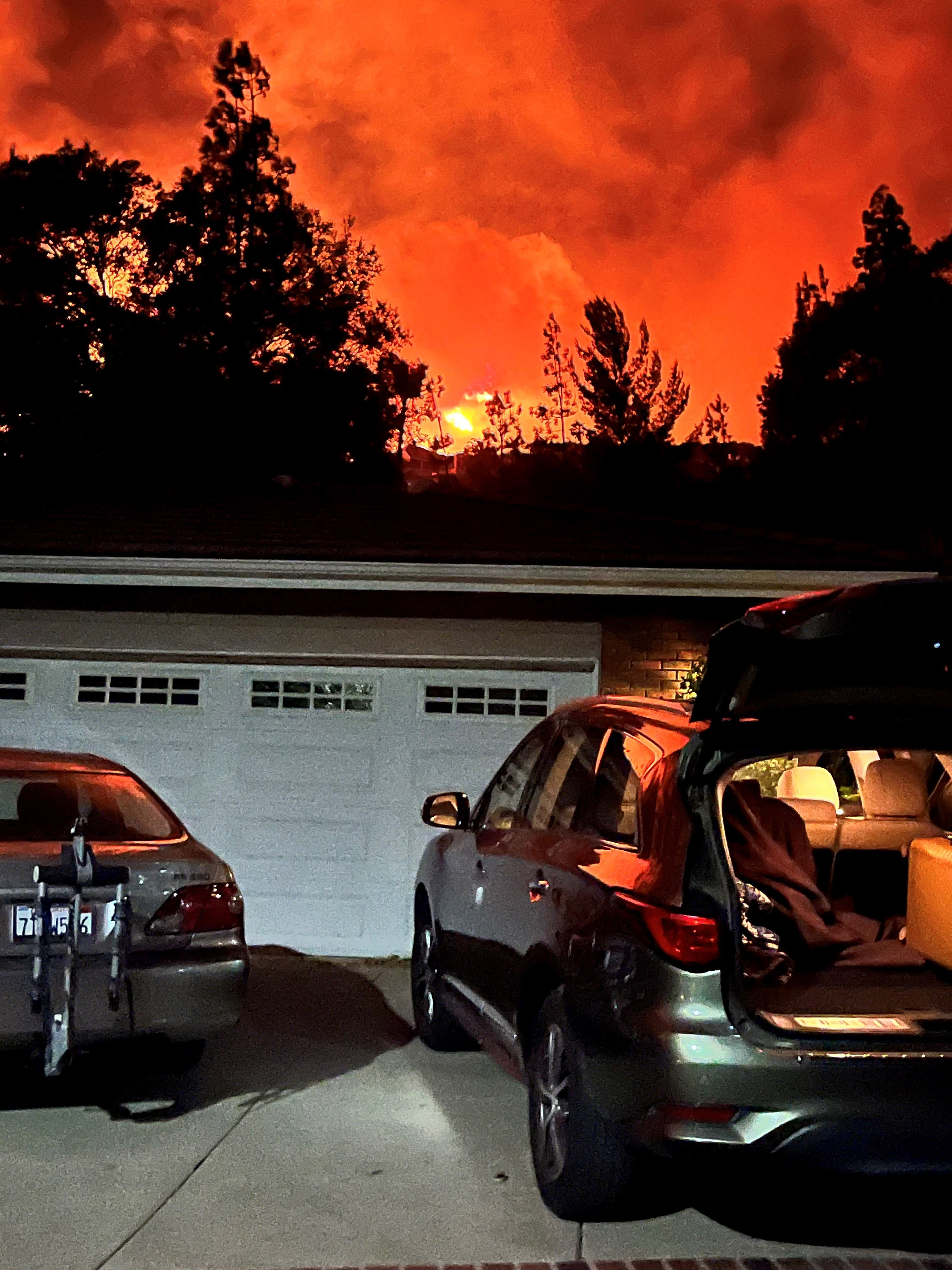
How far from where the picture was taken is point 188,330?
102ft

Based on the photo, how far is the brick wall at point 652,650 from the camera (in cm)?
1038

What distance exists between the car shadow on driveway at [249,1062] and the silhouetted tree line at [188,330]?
20818 mm

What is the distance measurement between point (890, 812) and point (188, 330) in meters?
26.5

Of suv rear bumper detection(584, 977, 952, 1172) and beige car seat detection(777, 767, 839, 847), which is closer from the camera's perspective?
suv rear bumper detection(584, 977, 952, 1172)

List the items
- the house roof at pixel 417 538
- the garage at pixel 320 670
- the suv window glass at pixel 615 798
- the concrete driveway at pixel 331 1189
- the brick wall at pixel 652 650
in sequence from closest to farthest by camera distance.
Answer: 1. the concrete driveway at pixel 331 1189
2. the suv window glass at pixel 615 798
3. the house roof at pixel 417 538
4. the garage at pixel 320 670
5. the brick wall at pixel 652 650

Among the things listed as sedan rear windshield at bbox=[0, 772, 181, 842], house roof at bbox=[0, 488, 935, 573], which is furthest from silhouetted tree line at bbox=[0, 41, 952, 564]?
sedan rear windshield at bbox=[0, 772, 181, 842]

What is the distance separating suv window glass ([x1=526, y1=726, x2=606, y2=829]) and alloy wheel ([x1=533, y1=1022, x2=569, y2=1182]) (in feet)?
2.72

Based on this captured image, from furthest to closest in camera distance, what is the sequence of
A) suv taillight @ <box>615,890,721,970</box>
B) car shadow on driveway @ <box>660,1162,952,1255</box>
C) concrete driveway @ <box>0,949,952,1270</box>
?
car shadow on driveway @ <box>660,1162,952,1255</box>, concrete driveway @ <box>0,949,952,1270</box>, suv taillight @ <box>615,890,721,970</box>

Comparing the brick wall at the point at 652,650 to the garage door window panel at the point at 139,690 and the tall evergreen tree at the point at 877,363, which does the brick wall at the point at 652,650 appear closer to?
the garage door window panel at the point at 139,690

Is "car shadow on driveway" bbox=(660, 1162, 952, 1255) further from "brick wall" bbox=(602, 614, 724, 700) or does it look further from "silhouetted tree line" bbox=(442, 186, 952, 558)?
"silhouetted tree line" bbox=(442, 186, 952, 558)

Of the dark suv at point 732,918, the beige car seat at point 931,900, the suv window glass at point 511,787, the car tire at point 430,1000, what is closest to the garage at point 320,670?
the car tire at point 430,1000

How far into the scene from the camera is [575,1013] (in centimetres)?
490

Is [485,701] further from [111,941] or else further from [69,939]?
[69,939]

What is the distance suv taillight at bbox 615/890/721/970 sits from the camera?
14.6 ft
